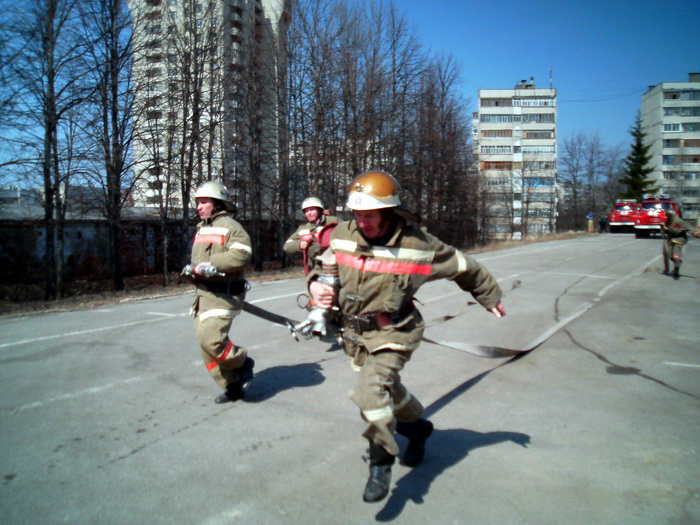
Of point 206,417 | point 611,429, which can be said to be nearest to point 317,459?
point 206,417

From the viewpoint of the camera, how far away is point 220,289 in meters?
4.99

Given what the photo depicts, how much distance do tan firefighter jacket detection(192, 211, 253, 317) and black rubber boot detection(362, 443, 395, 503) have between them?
2264mm

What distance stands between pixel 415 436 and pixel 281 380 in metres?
2.49

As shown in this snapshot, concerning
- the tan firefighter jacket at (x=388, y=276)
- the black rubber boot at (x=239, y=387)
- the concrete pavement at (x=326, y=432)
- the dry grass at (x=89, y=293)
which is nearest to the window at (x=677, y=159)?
the dry grass at (x=89, y=293)

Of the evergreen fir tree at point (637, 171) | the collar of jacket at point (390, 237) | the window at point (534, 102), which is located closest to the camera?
the collar of jacket at point (390, 237)

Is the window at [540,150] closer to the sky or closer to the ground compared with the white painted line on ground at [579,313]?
closer to the sky

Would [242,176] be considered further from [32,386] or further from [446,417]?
[446,417]

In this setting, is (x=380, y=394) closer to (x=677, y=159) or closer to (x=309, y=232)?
(x=309, y=232)

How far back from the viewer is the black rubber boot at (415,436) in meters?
3.72

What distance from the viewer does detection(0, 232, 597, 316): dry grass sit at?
11.3 meters

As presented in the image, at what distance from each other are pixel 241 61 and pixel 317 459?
22.2m

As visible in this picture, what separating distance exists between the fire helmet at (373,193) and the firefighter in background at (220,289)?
6.11 ft

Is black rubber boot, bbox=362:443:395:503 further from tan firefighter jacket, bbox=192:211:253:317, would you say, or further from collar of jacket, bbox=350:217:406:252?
tan firefighter jacket, bbox=192:211:253:317

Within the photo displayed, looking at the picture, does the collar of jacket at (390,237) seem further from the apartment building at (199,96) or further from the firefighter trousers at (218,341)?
the apartment building at (199,96)
